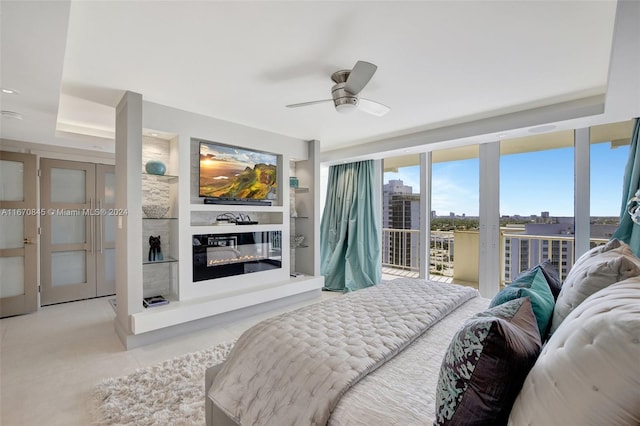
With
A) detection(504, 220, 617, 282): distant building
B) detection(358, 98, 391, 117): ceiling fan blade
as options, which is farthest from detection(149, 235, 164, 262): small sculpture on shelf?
detection(504, 220, 617, 282): distant building

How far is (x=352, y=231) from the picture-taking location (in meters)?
5.27

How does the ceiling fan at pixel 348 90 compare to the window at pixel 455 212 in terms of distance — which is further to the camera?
the window at pixel 455 212

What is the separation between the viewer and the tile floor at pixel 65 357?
2.05 meters

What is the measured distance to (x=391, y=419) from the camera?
41.5 inches

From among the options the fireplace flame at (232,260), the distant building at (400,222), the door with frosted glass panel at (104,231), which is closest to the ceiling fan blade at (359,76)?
the fireplace flame at (232,260)

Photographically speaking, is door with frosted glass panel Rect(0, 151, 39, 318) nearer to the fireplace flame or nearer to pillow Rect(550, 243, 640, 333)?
the fireplace flame

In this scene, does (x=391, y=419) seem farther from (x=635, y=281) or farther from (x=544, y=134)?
(x=544, y=134)

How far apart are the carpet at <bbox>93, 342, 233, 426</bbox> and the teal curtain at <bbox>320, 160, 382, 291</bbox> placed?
2972 millimetres

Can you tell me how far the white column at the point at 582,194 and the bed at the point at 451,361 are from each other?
198 centimetres

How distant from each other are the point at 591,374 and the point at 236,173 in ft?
12.6

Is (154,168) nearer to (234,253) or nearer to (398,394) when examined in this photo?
(234,253)

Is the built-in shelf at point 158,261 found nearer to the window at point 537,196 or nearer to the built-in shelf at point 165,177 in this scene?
the built-in shelf at point 165,177

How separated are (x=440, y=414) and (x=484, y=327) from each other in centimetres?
32

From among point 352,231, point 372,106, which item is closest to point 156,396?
point 372,106
